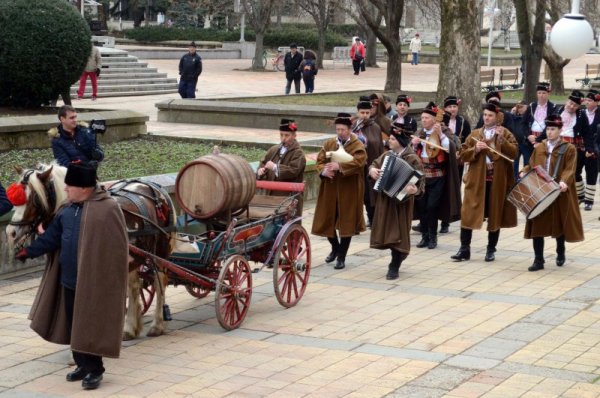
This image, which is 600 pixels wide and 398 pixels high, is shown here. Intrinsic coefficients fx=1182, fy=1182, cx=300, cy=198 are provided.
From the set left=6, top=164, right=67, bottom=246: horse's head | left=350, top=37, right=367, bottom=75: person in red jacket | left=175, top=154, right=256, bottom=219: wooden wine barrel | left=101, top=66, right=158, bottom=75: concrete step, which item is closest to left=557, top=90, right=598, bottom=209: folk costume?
left=175, top=154, right=256, bottom=219: wooden wine barrel

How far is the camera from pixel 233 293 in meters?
10.4

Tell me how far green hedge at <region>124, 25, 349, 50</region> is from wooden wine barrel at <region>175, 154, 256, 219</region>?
1968 inches

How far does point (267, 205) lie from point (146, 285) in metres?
1.84

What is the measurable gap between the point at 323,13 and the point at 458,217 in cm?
3766

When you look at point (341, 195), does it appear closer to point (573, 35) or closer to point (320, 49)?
point (573, 35)

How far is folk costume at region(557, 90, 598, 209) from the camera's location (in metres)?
17.9

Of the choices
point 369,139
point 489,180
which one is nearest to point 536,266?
point 489,180

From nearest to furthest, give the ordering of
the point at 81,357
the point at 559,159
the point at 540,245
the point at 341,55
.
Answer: the point at 81,357 → the point at 559,159 → the point at 540,245 → the point at 341,55

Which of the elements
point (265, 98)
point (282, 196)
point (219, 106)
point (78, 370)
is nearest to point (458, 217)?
point (282, 196)

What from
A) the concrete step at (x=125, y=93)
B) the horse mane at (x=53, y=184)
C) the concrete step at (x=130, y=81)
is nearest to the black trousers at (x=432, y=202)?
the horse mane at (x=53, y=184)

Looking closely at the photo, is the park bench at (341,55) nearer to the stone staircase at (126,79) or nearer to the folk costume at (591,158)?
the stone staircase at (126,79)

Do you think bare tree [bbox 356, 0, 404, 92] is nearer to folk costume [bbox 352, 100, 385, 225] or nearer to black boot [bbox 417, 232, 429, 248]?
folk costume [bbox 352, 100, 385, 225]

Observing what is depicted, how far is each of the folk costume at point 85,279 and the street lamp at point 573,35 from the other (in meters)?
7.02

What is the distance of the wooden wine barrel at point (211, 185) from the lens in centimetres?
1048
